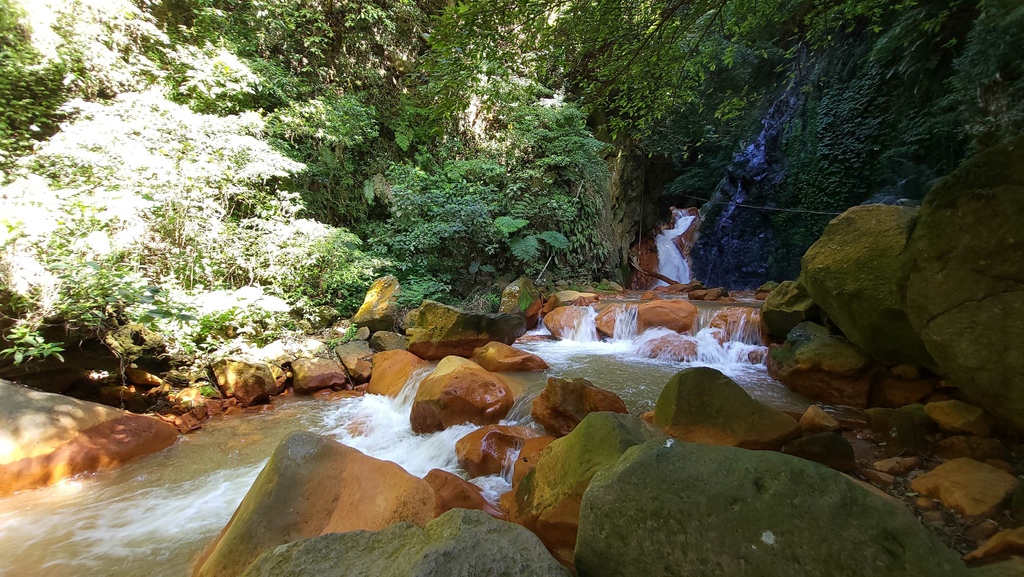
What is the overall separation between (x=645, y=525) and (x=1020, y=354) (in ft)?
8.92

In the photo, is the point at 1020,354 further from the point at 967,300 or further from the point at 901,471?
the point at 901,471

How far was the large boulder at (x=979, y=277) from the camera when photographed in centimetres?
235

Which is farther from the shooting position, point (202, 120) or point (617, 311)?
point (617, 311)

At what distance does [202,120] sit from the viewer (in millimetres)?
5496

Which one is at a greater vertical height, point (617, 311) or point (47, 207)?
point (47, 207)

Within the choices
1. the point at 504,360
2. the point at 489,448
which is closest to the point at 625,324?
the point at 504,360

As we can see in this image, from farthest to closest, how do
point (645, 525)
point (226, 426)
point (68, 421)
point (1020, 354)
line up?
1. point (226, 426)
2. point (68, 421)
3. point (1020, 354)
4. point (645, 525)

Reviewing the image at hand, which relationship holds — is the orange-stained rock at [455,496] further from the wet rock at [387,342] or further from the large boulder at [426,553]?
the wet rock at [387,342]

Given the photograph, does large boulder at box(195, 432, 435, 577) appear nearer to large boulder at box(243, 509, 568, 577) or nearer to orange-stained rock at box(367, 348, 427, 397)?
large boulder at box(243, 509, 568, 577)

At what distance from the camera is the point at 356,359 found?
590 centimetres

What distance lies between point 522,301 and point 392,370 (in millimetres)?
3392

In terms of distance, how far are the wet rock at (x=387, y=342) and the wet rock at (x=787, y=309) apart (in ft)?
18.3

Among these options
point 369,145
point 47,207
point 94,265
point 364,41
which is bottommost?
point 94,265

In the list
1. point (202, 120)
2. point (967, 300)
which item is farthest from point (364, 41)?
point (967, 300)
